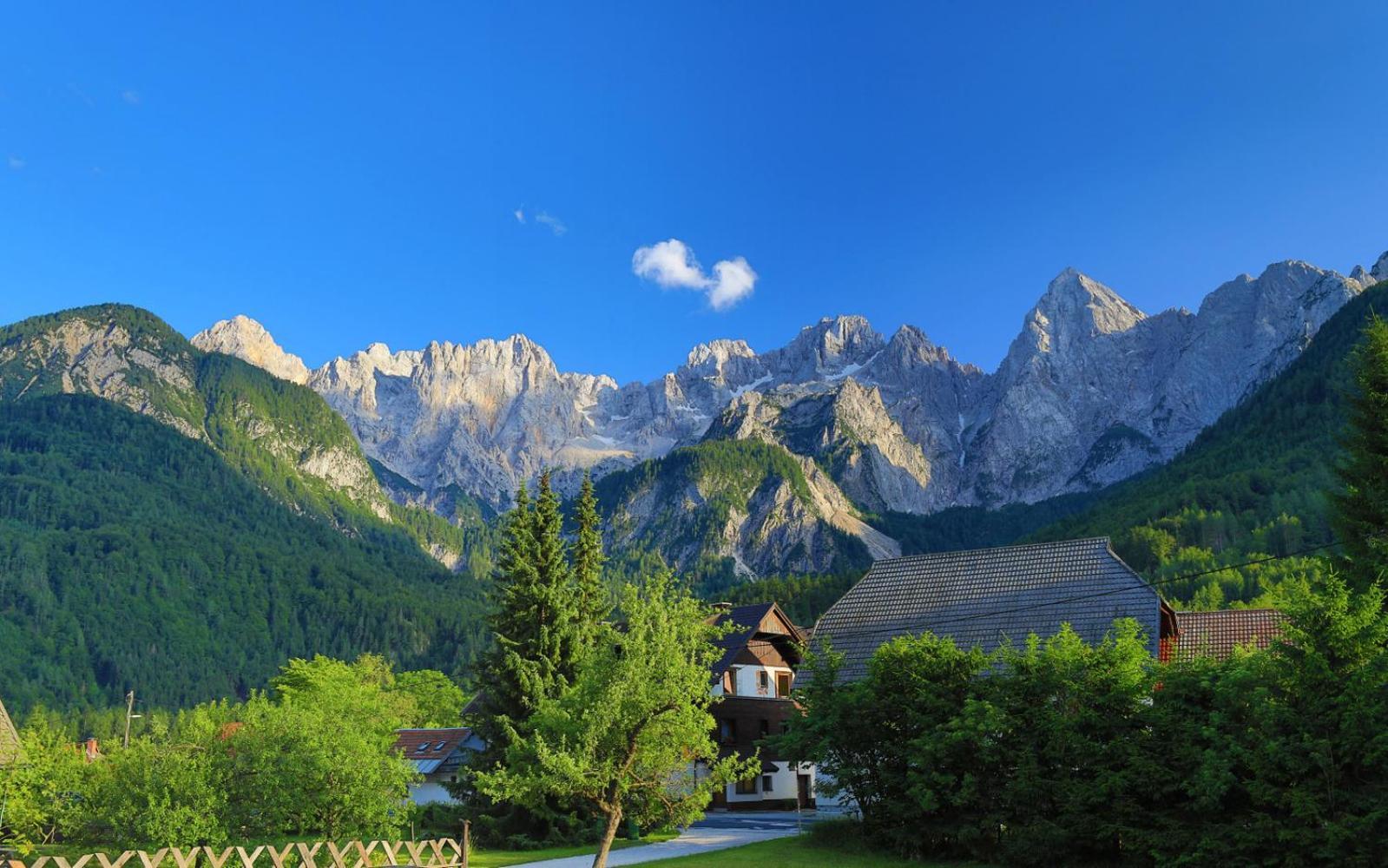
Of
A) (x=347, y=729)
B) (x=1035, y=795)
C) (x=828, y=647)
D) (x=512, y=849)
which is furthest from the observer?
(x=512, y=849)

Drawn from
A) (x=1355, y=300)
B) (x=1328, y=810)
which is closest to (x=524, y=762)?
(x=1328, y=810)

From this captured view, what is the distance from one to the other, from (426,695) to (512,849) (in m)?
78.8

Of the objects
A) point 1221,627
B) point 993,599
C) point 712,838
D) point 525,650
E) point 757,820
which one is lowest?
point 757,820

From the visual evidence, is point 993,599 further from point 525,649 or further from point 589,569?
point 525,649

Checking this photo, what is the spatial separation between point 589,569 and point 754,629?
18.7 meters

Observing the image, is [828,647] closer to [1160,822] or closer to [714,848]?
[714,848]

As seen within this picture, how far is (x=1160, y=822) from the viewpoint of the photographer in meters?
25.4

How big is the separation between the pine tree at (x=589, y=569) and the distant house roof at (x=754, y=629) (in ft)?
45.7

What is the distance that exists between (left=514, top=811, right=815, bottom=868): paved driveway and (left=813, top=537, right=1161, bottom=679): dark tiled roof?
8110 millimetres

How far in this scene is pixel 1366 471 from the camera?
27.8 metres

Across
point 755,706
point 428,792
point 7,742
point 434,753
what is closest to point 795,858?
point 755,706

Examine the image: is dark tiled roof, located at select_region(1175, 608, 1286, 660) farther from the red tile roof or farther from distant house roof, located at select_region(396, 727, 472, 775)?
the red tile roof

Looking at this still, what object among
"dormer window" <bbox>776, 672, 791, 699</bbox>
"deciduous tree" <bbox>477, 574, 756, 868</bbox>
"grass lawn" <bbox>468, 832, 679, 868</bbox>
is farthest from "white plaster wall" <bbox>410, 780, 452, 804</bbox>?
"deciduous tree" <bbox>477, 574, 756, 868</bbox>

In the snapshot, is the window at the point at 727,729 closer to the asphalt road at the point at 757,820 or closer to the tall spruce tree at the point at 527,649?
the asphalt road at the point at 757,820
